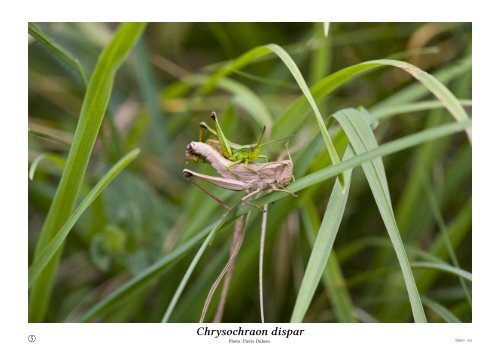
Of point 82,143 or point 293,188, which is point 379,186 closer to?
point 293,188

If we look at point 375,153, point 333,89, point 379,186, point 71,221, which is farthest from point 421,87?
point 71,221

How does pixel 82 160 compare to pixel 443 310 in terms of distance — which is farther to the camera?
pixel 443 310

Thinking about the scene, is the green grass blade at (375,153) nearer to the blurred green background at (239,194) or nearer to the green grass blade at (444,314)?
the blurred green background at (239,194)

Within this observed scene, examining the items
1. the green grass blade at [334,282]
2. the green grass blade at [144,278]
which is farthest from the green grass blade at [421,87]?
the green grass blade at [144,278]

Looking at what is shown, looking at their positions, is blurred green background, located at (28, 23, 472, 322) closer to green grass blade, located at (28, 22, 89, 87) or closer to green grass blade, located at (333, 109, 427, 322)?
green grass blade, located at (28, 22, 89, 87)
